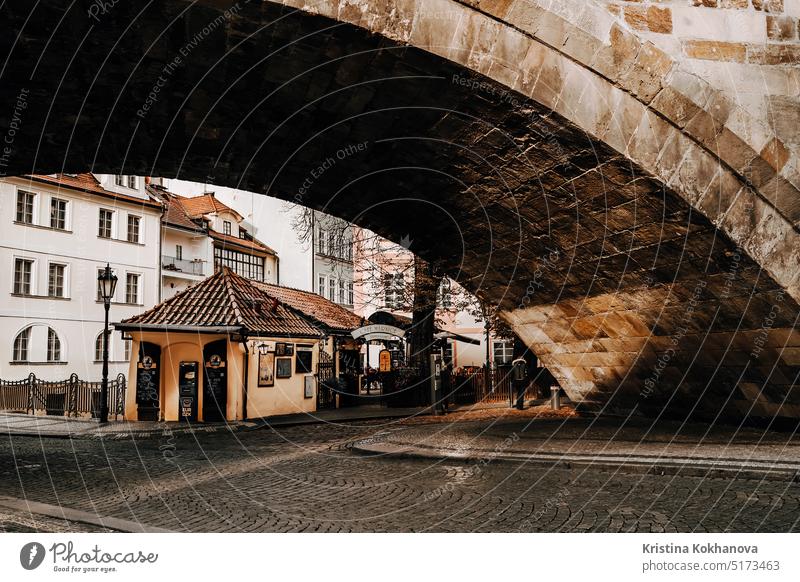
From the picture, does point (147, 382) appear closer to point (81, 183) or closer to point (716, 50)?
point (81, 183)

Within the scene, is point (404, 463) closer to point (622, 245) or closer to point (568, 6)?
point (622, 245)

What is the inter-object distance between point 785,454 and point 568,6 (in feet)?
18.1

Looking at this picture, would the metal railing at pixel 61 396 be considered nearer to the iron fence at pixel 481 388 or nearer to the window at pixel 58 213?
the window at pixel 58 213

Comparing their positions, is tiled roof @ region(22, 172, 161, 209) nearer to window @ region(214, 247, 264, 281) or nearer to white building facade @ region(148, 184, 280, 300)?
white building facade @ region(148, 184, 280, 300)

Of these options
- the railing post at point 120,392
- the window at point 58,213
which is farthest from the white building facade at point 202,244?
the railing post at point 120,392

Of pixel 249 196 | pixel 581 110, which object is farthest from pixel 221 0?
pixel 249 196

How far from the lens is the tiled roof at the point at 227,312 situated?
52.1ft

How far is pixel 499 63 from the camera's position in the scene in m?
5.08

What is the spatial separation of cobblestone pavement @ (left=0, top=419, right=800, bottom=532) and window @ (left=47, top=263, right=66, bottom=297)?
14842 millimetres

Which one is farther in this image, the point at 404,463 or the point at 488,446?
the point at 488,446

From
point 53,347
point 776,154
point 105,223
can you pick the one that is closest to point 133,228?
point 105,223

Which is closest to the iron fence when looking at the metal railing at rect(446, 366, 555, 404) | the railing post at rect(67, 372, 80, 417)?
the metal railing at rect(446, 366, 555, 404)

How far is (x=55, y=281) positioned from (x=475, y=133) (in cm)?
2183

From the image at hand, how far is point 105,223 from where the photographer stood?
24.0 m
